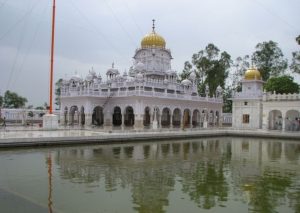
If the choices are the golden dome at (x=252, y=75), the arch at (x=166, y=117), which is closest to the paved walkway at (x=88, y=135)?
the arch at (x=166, y=117)

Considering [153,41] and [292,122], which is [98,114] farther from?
[292,122]

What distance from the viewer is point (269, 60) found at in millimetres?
47688

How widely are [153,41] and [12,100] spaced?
23.0 m

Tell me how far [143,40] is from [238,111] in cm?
1382

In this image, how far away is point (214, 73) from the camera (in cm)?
4988

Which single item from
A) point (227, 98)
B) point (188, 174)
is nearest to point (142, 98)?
point (227, 98)

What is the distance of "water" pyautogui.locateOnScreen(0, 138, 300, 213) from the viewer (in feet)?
26.3

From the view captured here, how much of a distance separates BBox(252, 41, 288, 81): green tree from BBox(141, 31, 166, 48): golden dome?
1359 cm

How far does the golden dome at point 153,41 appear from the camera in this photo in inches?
1676

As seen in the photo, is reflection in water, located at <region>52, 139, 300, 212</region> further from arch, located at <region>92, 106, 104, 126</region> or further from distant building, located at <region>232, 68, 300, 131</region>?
arch, located at <region>92, 106, 104, 126</region>

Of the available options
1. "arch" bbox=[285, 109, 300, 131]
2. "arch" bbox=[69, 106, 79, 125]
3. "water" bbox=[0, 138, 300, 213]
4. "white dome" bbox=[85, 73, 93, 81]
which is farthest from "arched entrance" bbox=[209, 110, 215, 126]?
"water" bbox=[0, 138, 300, 213]

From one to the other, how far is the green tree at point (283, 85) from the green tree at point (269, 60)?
679 centimetres

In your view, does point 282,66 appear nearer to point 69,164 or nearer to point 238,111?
point 238,111

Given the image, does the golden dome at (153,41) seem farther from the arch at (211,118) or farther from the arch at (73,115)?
the arch at (73,115)
